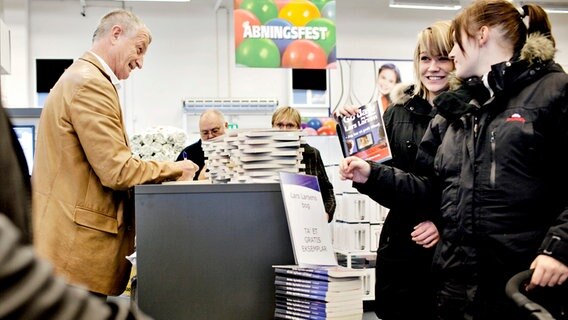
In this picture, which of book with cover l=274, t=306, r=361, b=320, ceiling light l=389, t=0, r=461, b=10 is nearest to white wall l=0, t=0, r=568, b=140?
ceiling light l=389, t=0, r=461, b=10

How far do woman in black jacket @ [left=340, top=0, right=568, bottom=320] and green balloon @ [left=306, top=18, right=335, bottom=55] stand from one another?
16.0 ft

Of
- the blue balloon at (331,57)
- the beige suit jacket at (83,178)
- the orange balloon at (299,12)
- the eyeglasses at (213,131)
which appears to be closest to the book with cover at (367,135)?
the beige suit jacket at (83,178)

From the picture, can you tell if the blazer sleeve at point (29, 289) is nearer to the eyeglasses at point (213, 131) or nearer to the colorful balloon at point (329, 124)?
the eyeglasses at point (213, 131)

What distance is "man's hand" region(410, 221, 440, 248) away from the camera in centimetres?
232

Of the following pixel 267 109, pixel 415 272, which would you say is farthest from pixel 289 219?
pixel 267 109

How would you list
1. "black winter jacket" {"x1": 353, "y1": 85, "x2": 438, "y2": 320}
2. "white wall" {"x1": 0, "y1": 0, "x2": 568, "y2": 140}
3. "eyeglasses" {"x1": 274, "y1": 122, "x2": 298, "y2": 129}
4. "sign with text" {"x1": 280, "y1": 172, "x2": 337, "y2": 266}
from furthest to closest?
"white wall" {"x1": 0, "y1": 0, "x2": 568, "y2": 140}, "eyeglasses" {"x1": 274, "y1": 122, "x2": 298, "y2": 129}, "black winter jacket" {"x1": 353, "y1": 85, "x2": 438, "y2": 320}, "sign with text" {"x1": 280, "y1": 172, "x2": 337, "y2": 266}

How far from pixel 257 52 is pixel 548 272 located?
5.39 meters

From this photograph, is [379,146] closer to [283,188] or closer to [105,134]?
[283,188]

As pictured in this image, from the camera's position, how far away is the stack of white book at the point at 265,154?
229 centimetres

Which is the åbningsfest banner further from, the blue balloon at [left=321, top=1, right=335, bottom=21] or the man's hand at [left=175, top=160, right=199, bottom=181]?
the man's hand at [left=175, top=160, right=199, bottom=181]

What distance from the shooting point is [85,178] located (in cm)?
239

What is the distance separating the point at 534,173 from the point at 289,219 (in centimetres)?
75

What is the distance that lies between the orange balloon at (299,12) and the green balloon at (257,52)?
31 cm

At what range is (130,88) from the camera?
9172 mm
